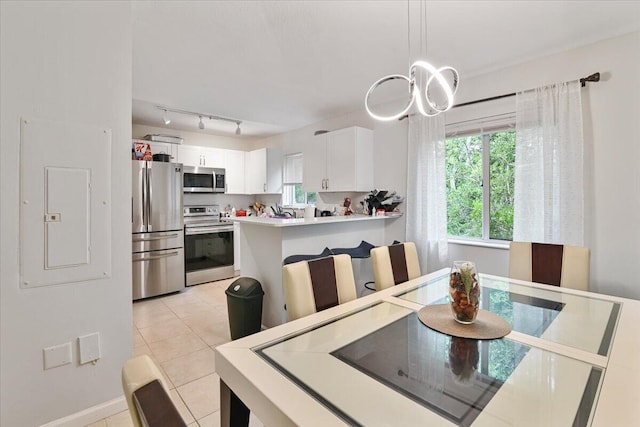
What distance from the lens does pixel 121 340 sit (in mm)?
1852

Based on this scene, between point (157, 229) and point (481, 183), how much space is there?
385 centimetres

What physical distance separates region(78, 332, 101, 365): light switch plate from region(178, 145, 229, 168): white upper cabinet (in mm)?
→ 3513

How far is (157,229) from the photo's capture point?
393 centimetres

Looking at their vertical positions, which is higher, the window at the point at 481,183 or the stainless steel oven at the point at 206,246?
the window at the point at 481,183

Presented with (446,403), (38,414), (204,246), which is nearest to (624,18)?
(446,403)

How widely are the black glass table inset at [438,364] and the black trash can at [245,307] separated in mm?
1472

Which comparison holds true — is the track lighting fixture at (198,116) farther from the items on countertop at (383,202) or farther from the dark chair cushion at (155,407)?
the dark chair cushion at (155,407)

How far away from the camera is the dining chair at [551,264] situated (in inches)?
77.4

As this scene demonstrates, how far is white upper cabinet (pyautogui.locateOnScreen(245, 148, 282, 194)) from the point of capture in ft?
17.2

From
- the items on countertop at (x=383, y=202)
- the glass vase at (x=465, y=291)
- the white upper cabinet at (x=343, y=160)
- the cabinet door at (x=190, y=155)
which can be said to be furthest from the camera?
the cabinet door at (x=190, y=155)

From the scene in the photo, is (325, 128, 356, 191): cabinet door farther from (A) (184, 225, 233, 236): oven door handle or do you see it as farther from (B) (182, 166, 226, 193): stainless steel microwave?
(B) (182, 166, 226, 193): stainless steel microwave

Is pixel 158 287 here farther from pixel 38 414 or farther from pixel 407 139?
pixel 407 139

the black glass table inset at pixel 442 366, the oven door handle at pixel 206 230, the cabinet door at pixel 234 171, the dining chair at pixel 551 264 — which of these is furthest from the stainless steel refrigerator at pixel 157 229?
the dining chair at pixel 551 264

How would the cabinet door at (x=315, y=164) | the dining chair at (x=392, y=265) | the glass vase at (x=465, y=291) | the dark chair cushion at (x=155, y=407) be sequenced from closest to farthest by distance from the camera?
the dark chair cushion at (x=155, y=407) → the glass vase at (x=465, y=291) → the dining chair at (x=392, y=265) → the cabinet door at (x=315, y=164)
